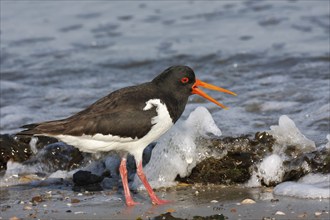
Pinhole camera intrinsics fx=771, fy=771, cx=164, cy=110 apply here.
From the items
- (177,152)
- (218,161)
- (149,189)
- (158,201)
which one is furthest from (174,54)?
(158,201)

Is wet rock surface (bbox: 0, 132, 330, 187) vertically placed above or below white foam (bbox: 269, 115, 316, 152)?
below

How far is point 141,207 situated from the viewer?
649 centimetres

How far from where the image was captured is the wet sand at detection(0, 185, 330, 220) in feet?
19.9

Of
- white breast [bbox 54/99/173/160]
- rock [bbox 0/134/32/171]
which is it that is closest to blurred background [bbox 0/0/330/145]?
rock [bbox 0/134/32/171]

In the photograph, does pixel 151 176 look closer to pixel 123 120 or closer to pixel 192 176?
pixel 192 176

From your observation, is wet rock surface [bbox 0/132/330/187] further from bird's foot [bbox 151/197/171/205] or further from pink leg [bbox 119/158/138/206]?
bird's foot [bbox 151/197/171/205]

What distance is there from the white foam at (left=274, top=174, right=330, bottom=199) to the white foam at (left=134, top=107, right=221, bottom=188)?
100 cm

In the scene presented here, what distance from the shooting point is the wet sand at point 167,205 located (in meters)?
6.08

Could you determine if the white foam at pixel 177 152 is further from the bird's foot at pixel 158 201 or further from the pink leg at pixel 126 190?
the bird's foot at pixel 158 201

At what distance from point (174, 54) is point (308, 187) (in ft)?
21.3

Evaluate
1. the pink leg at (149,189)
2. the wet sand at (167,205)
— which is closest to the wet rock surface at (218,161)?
the wet sand at (167,205)

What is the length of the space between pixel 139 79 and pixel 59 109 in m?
2.00

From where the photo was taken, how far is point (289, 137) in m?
7.40

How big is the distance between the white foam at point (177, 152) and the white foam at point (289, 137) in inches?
23.2
